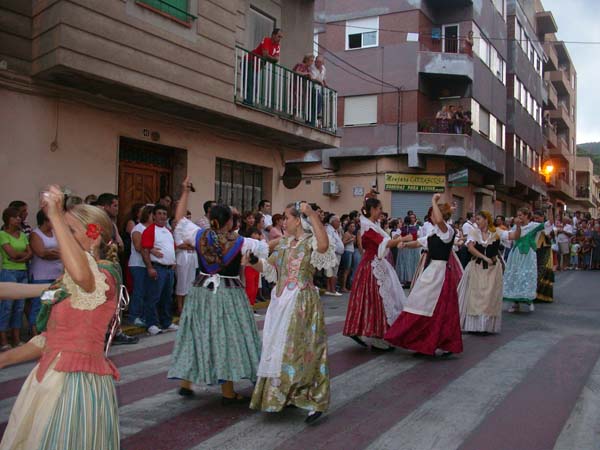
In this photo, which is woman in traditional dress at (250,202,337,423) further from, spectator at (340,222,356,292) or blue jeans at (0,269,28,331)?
spectator at (340,222,356,292)

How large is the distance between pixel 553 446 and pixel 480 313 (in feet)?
16.3

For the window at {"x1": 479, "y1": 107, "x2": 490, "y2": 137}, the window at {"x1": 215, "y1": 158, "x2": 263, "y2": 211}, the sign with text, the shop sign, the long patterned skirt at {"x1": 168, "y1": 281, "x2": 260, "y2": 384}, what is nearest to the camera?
the long patterned skirt at {"x1": 168, "y1": 281, "x2": 260, "y2": 384}

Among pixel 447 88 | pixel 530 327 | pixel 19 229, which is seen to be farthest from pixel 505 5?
pixel 19 229

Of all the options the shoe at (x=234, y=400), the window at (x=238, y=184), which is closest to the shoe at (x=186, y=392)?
the shoe at (x=234, y=400)

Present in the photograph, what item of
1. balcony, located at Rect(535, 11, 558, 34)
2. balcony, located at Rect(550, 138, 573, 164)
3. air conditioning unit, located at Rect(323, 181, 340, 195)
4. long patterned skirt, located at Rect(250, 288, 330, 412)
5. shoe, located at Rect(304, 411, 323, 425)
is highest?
balcony, located at Rect(535, 11, 558, 34)

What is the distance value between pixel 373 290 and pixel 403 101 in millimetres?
18044

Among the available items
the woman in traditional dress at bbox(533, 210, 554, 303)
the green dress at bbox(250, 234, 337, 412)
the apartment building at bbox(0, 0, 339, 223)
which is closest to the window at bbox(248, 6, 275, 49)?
the apartment building at bbox(0, 0, 339, 223)

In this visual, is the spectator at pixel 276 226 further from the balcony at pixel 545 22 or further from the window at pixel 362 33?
the balcony at pixel 545 22

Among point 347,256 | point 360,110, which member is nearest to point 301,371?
point 347,256

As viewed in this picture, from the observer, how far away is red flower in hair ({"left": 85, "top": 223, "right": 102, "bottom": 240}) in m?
3.17

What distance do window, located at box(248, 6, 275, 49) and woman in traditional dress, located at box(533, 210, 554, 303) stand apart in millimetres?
7914

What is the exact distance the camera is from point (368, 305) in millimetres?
7840

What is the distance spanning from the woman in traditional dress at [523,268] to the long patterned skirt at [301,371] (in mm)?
7736

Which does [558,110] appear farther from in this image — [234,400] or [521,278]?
[234,400]
